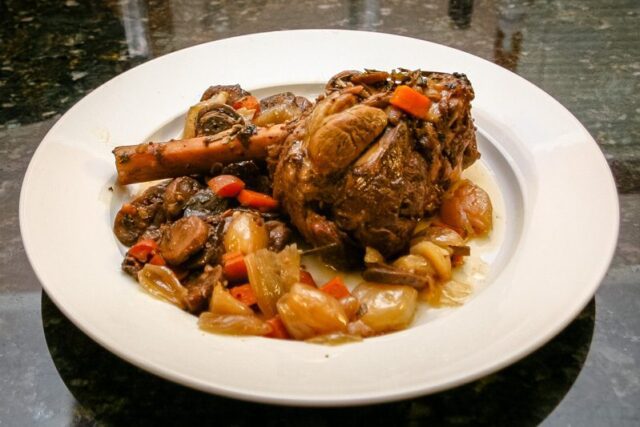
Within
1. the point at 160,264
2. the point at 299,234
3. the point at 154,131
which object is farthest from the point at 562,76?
the point at 160,264

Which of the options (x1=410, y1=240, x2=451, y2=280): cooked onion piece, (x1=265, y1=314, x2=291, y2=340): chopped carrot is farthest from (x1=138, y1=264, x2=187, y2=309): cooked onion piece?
(x1=410, y1=240, x2=451, y2=280): cooked onion piece

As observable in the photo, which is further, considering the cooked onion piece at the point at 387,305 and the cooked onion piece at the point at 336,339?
the cooked onion piece at the point at 387,305

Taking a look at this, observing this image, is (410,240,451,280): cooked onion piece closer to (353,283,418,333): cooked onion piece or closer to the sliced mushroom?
(353,283,418,333): cooked onion piece

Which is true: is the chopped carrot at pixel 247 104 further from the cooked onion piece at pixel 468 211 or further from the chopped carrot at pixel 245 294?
the chopped carrot at pixel 245 294

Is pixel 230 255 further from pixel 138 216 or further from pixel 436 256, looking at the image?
pixel 436 256

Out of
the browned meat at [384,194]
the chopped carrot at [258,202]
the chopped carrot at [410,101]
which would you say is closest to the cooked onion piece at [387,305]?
the browned meat at [384,194]

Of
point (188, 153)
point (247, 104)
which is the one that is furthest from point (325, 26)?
point (188, 153)
